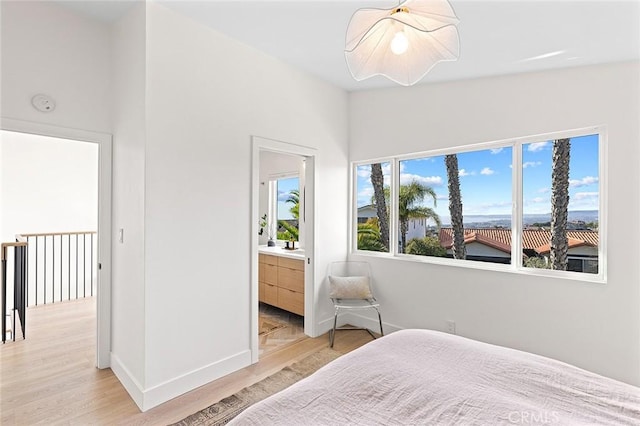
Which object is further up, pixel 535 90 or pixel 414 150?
pixel 535 90

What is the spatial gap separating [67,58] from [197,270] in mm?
1925

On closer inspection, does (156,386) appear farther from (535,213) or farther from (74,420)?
Answer: (535,213)

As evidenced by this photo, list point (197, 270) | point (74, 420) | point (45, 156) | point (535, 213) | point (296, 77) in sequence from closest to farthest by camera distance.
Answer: point (74, 420), point (197, 270), point (535, 213), point (296, 77), point (45, 156)

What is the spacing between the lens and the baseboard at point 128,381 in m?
2.17

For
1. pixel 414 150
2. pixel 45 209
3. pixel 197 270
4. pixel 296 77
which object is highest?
pixel 296 77

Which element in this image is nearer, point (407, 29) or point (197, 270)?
point (407, 29)

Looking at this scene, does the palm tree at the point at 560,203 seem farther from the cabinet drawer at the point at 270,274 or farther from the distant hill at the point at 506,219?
the cabinet drawer at the point at 270,274

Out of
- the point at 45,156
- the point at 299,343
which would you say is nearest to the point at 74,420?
the point at 299,343

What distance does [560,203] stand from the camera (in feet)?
8.39

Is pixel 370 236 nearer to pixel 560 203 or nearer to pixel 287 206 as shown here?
pixel 287 206

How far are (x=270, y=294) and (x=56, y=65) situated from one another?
3145 mm

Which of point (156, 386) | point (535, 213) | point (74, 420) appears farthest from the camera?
point (535, 213)

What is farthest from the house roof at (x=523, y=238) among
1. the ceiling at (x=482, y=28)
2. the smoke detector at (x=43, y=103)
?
the smoke detector at (x=43, y=103)

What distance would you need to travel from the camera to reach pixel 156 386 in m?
2.20
